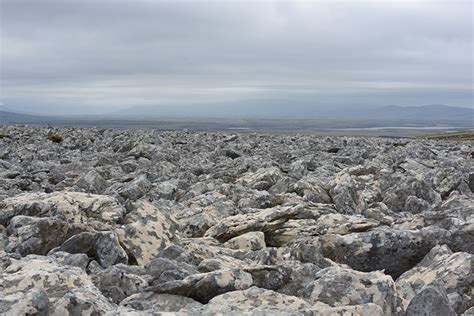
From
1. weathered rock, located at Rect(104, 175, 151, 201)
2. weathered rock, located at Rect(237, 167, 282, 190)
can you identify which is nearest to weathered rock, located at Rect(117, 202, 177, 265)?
weathered rock, located at Rect(104, 175, 151, 201)

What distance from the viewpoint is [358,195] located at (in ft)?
43.9

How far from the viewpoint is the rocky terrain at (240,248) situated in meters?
5.74

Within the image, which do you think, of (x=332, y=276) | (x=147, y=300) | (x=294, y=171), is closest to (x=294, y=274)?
(x=332, y=276)

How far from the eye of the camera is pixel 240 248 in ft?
30.6

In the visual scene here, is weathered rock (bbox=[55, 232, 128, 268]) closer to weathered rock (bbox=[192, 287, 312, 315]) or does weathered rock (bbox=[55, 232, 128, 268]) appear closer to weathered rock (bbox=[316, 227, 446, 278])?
weathered rock (bbox=[192, 287, 312, 315])

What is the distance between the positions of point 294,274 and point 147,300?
6.17ft

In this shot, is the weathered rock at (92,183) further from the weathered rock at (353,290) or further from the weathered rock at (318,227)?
the weathered rock at (353,290)

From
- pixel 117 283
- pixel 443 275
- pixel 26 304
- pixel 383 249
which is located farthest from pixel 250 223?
pixel 26 304

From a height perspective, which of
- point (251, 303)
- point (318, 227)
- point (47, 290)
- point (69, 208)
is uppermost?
point (69, 208)

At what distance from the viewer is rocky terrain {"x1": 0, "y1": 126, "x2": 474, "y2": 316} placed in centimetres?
574

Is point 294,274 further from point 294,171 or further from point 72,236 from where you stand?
point 294,171

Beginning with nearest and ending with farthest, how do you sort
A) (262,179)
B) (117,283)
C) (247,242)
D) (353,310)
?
(353,310), (117,283), (247,242), (262,179)

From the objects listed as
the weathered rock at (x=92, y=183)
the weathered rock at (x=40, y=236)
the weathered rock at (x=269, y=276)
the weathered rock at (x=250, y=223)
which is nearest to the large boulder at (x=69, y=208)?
the weathered rock at (x=40, y=236)

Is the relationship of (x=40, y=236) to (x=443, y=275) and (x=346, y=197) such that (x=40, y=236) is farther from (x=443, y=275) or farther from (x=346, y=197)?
(x=346, y=197)
